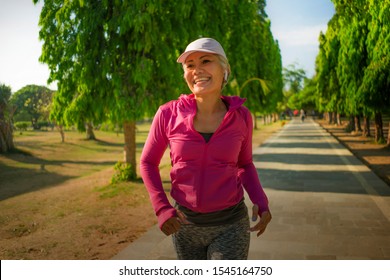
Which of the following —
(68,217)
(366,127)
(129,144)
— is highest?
(129,144)

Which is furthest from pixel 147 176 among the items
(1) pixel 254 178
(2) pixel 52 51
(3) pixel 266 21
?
(3) pixel 266 21

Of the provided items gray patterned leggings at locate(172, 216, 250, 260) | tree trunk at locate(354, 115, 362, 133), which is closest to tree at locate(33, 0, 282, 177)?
gray patterned leggings at locate(172, 216, 250, 260)

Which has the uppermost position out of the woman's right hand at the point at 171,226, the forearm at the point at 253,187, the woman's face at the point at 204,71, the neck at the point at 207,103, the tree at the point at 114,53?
the tree at the point at 114,53

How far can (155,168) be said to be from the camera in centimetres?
224

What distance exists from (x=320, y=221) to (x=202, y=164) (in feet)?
14.8

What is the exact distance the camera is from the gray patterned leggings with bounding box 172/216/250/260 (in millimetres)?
2217

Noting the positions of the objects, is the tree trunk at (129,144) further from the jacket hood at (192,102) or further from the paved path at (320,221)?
the jacket hood at (192,102)

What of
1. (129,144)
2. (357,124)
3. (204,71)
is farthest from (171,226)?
(357,124)

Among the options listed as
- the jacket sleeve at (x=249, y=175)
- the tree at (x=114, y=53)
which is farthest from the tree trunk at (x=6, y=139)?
the jacket sleeve at (x=249, y=175)

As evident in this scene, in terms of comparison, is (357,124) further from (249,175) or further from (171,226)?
(171,226)

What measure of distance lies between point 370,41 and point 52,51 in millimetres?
8442

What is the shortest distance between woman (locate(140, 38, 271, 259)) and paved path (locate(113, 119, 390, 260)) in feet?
8.04

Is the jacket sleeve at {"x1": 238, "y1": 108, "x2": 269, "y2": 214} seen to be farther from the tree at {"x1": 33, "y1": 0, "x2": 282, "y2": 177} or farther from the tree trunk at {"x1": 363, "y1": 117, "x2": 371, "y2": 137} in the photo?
the tree trunk at {"x1": 363, "y1": 117, "x2": 371, "y2": 137}

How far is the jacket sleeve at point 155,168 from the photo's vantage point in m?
2.20
